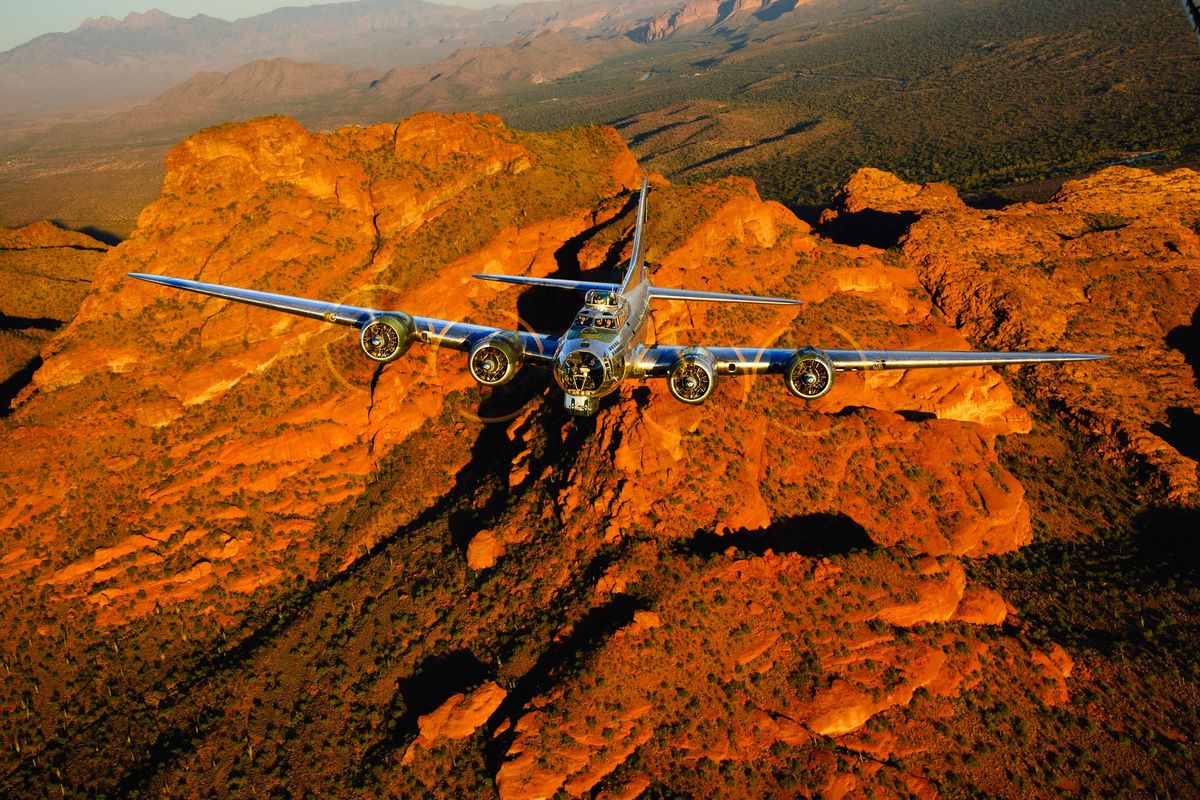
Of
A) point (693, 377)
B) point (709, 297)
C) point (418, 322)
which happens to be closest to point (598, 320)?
point (693, 377)

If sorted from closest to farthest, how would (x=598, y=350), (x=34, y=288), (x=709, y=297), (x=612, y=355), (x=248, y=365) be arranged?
(x=598, y=350) → (x=612, y=355) → (x=709, y=297) → (x=248, y=365) → (x=34, y=288)

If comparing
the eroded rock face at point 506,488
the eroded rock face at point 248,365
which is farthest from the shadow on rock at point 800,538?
the eroded rock face at point 248,365

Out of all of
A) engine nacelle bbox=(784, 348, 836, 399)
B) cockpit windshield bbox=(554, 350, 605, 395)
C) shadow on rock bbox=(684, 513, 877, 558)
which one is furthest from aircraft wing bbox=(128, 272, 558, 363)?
shadow on rock bbox=(684, 513, 877, 558)

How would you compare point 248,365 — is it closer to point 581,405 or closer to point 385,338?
point 385,338

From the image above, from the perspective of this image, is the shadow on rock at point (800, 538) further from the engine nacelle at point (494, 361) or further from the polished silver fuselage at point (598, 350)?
the engine nacelle at point (494, 361)

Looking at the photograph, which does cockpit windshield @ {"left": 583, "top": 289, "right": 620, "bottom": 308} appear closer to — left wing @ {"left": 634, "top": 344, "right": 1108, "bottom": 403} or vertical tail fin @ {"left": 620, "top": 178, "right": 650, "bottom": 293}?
vertical tail fin @ {"left": 620, "top": 178, "right": 650, "bottom": 293}

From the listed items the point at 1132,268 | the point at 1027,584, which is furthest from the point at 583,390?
the point at 1132,268
